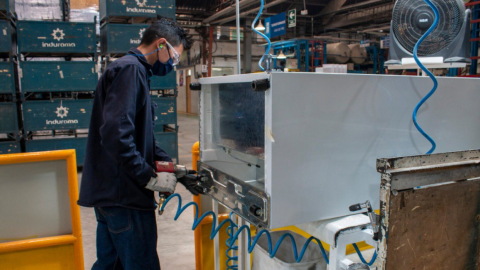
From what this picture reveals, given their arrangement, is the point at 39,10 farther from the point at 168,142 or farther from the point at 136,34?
the point at 168,142

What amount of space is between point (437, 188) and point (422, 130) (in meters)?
0.41

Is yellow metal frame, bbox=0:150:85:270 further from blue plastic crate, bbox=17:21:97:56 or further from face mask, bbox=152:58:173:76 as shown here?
blue plastic crate, bbox=17:21:97:56

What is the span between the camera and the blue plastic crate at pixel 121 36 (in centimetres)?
546

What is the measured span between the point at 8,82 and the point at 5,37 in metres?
0.62

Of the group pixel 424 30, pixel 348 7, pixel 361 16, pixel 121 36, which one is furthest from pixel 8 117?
pixel 361 16

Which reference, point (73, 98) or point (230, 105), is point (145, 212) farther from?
point (73, 98)

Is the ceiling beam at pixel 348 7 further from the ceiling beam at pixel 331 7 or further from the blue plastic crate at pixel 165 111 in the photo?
the blue plastic crate at pixel 165 111

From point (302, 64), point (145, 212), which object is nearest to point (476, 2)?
point (145, 212)

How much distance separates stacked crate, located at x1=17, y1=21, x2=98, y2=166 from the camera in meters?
5.30

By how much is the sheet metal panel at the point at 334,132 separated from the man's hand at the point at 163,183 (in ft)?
1.78

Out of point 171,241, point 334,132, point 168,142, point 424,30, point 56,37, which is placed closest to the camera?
point 334,132

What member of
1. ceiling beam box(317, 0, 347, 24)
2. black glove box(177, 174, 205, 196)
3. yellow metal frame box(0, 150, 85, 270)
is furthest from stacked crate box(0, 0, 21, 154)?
ceiling beam box(317, 0, 347, 24)

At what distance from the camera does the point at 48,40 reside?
5.32m

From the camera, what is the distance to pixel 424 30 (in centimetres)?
193
